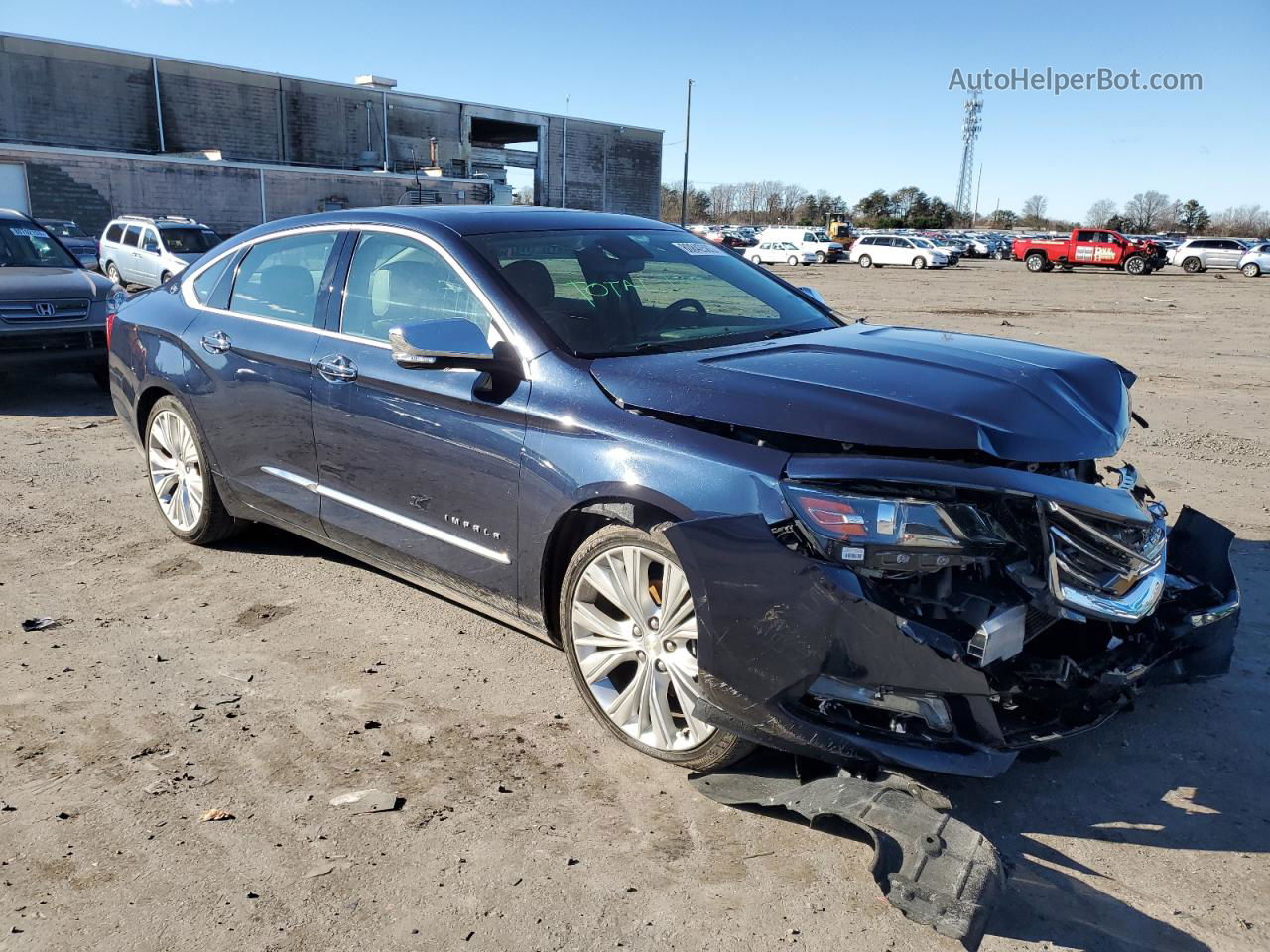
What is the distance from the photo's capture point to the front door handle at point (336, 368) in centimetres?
420

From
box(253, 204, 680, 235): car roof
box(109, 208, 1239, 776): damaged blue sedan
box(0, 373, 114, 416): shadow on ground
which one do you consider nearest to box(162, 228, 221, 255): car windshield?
box(0, 373, 114, 416): shadow on ground

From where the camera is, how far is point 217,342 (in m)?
4.96

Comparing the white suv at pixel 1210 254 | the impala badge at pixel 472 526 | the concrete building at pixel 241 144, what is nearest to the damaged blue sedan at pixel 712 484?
the impala badge at pixel 472 526

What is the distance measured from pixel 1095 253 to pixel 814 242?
1356cm

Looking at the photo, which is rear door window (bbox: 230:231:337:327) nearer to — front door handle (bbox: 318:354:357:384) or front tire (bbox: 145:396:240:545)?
front door handle (bbox: 318:354:357:384)

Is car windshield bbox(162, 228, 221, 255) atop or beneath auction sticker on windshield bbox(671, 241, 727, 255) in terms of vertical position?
beneath

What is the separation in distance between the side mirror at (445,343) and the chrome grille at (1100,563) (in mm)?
1928

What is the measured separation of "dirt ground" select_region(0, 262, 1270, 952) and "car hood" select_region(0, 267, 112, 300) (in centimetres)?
551

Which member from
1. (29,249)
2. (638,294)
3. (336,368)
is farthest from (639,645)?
(29,249)

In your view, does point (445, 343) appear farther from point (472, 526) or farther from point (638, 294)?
point (638, 294)

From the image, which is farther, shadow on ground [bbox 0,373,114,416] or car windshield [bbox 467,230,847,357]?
shadow on ground [bbox 0,373,114,416]

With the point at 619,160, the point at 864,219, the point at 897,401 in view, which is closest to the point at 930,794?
the point at 897,401

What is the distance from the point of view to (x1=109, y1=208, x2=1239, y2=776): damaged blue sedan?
282cm

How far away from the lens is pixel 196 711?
372 centimetres
